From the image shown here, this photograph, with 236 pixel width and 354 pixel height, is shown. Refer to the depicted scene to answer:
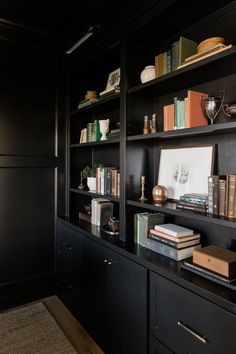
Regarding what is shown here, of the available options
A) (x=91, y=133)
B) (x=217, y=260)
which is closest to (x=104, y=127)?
(x=91, y=133)

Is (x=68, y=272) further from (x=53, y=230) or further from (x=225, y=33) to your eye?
(x=225, y=33)

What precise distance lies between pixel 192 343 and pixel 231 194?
69 cm

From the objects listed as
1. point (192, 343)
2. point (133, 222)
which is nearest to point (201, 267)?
point (192, 343)

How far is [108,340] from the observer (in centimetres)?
174

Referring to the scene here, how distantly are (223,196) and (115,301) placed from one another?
3.12 feet

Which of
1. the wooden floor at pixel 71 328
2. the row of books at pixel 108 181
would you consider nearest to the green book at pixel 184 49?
the row of books at pixel 108 181

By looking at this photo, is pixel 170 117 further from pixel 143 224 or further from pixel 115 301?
pixel 115 301

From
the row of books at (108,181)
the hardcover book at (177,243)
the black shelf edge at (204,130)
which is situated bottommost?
the hardcover book at (177,243)

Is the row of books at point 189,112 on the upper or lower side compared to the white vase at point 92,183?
upper

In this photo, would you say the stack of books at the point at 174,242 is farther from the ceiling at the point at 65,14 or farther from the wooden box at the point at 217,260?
the ceiling at the point at 65,14

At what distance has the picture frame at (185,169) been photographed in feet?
5.08

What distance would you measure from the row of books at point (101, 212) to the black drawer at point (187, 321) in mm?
848

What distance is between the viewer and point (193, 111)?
1461 millimetres

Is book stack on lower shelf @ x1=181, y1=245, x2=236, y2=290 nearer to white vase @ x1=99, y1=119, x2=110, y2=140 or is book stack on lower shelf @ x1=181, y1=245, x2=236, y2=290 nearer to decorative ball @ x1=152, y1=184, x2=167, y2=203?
decorative ball @ x1=152, y1=184, x2=167, y2=203
